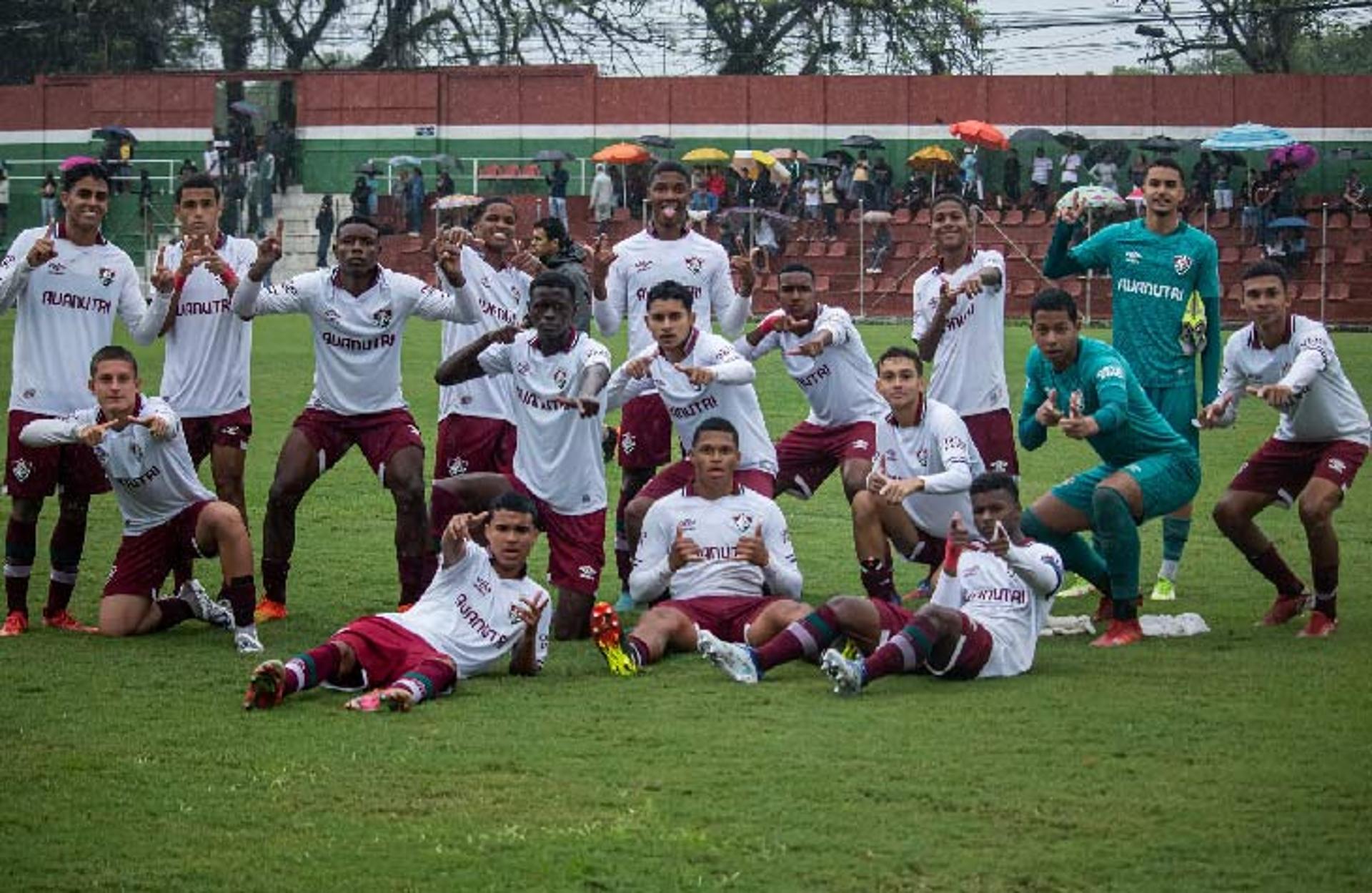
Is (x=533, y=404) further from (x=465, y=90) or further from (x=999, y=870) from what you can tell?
(x=465, y=90)

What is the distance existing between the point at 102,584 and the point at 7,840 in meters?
6.80

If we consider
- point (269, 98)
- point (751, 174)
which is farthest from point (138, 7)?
point (751, 174)

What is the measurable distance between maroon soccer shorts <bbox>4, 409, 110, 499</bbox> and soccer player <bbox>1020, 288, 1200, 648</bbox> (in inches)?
207

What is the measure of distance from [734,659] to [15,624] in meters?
4.39

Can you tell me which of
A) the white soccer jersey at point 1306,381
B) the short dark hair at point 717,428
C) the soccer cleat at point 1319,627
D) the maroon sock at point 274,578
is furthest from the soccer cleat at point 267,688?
the soccer cleat at point 1319,627

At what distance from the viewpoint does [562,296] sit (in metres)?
12.6

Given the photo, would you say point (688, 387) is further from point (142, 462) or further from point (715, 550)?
point (142, 462)

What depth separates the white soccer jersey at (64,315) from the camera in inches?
503

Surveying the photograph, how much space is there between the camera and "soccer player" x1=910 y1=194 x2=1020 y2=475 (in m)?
13.5

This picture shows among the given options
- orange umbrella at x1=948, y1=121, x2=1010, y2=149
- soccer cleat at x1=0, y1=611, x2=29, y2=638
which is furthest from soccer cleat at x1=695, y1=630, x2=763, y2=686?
orange umbrella at x1=948, y1=121, x2=1010, y2=149

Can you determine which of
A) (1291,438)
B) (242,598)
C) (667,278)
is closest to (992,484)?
(1291,438)

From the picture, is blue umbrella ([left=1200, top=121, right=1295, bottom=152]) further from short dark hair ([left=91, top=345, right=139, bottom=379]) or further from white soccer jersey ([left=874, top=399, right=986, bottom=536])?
short dark hair ([left=91, top=345, right=139, bottom=379])

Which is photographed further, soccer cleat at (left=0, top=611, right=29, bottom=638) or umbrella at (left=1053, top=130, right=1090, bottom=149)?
umbrella at (left=1053, top=130, right=1090, bottom=149)

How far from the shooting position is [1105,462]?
12406 millimetres
